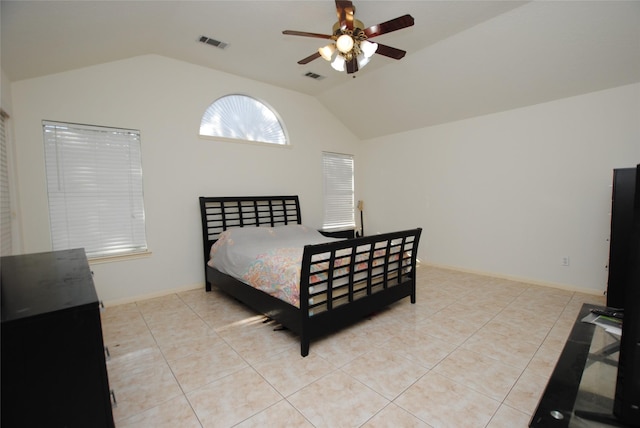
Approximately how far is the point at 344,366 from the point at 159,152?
3337 mm

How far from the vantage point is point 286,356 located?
2369 millimetres

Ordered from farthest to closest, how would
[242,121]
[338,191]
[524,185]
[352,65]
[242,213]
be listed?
[338,191], [242,121], [242,213], [524,185], [352,65]

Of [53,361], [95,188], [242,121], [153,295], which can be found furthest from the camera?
[242,121]

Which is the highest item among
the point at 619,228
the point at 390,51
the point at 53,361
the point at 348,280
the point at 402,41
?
the point at 402,41

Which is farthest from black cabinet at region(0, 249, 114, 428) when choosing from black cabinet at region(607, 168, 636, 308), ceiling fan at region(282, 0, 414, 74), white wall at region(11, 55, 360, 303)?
black cabinet at region(607, 168, 636, 308)

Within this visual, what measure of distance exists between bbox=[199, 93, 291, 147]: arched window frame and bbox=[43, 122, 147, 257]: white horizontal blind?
1056 millimetres

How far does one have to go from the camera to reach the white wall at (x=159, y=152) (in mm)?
3000

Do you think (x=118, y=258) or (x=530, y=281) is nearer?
(x=118, y=258)

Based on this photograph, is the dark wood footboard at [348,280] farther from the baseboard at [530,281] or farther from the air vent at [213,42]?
the air vent at [213,42]

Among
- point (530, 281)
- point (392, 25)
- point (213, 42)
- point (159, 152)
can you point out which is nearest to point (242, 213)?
point (159, 152)

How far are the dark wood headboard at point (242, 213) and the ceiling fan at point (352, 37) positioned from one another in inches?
95.0

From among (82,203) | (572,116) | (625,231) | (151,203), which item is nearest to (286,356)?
(151,203)

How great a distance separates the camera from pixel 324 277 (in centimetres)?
250

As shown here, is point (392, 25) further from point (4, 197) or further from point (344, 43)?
point (4, 197)
